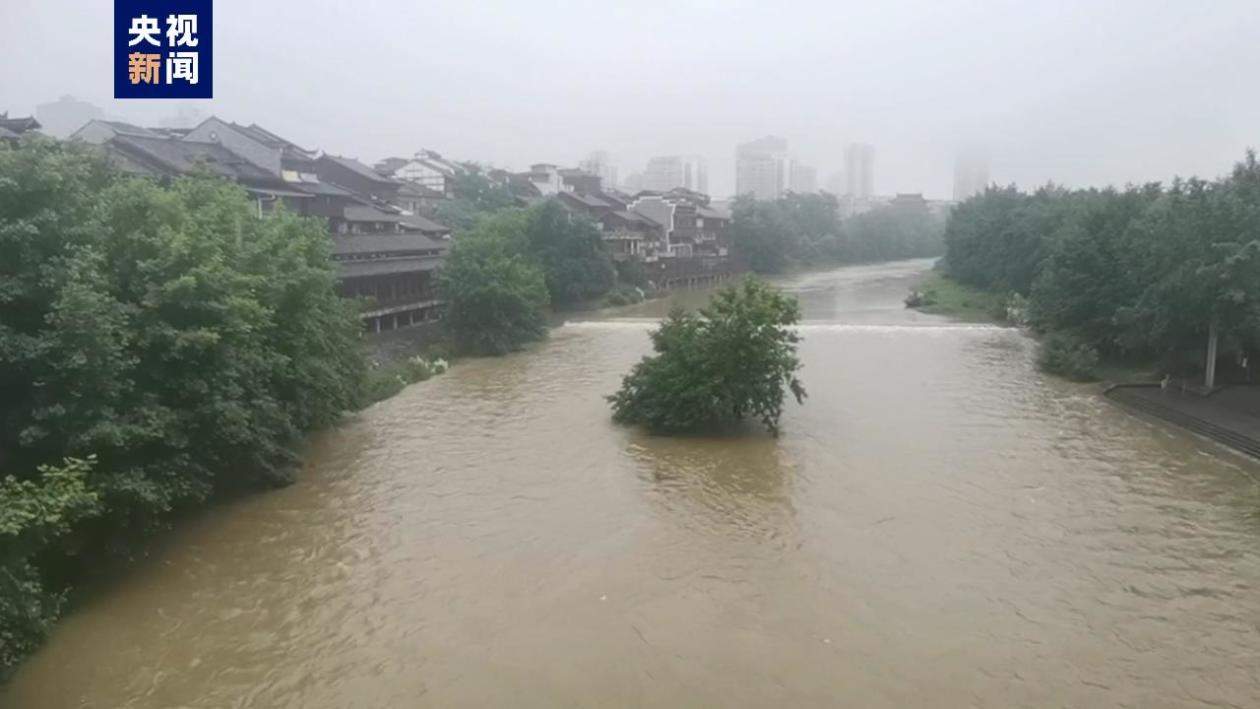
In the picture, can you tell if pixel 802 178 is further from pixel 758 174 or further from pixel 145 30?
pixel 145 30

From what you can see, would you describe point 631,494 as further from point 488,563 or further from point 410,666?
point 410,666

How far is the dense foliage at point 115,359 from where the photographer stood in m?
8.98

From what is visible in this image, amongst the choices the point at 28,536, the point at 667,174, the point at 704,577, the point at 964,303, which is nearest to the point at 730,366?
the point at 704,577

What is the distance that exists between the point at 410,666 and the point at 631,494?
564 centimetres

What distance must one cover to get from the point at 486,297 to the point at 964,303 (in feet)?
78.1

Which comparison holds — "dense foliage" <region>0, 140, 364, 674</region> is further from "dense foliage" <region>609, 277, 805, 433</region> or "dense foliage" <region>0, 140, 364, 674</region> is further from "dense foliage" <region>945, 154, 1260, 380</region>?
"dense foliage" <region>945, 154, 1260, 380</region>

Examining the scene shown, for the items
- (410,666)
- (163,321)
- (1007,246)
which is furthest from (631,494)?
(1007,246)

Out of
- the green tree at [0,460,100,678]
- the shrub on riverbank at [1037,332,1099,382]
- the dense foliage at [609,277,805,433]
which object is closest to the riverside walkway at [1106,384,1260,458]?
the shrub on riverbank at [1037,332,1099,382]

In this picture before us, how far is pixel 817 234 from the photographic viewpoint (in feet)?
242

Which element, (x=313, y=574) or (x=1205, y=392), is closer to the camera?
(x=313, y=574)

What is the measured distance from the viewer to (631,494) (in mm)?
13523

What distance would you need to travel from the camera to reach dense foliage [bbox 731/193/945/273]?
59625 millimetres

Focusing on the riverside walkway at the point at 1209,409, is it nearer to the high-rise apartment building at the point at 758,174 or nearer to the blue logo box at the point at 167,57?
the blue logo box at the point at 167,57

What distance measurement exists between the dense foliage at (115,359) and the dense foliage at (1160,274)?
17.5 meters
